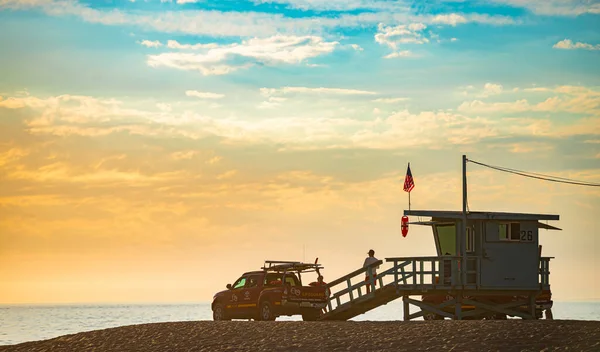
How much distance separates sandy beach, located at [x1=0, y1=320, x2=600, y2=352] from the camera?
26.8 meters

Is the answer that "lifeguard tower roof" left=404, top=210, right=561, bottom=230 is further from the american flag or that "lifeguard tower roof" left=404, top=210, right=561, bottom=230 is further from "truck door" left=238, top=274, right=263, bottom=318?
"truck door" left=238, top=274, right=263, bottom=318

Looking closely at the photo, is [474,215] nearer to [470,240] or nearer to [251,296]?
[470,240]

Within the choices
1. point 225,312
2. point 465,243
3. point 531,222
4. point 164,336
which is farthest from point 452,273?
point 164,336

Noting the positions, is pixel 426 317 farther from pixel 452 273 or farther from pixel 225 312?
pixel 225 312

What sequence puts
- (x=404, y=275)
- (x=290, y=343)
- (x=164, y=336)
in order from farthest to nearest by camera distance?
(x=404, y=275) < (x=164, y=336) < (x=290, y=343)

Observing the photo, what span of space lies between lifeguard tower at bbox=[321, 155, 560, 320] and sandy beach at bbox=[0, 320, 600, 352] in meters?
4.97

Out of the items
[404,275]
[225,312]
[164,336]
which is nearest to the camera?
[164,336]

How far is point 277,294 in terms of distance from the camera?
3825 cm

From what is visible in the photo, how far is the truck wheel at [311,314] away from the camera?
38.7m

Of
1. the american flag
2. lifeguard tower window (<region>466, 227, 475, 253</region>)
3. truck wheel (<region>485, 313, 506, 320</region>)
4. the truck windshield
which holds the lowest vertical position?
truck wheel (<region>485, 313, 506, 320</region>)

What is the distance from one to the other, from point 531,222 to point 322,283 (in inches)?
326

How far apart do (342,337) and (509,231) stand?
1210cm

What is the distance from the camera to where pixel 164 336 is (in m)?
32.2

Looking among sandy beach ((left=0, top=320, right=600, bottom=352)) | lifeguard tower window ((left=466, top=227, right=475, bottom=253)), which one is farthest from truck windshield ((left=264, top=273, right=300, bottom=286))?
lifeguard tower window ((left=466, top=227, right=475, bottom=253))
